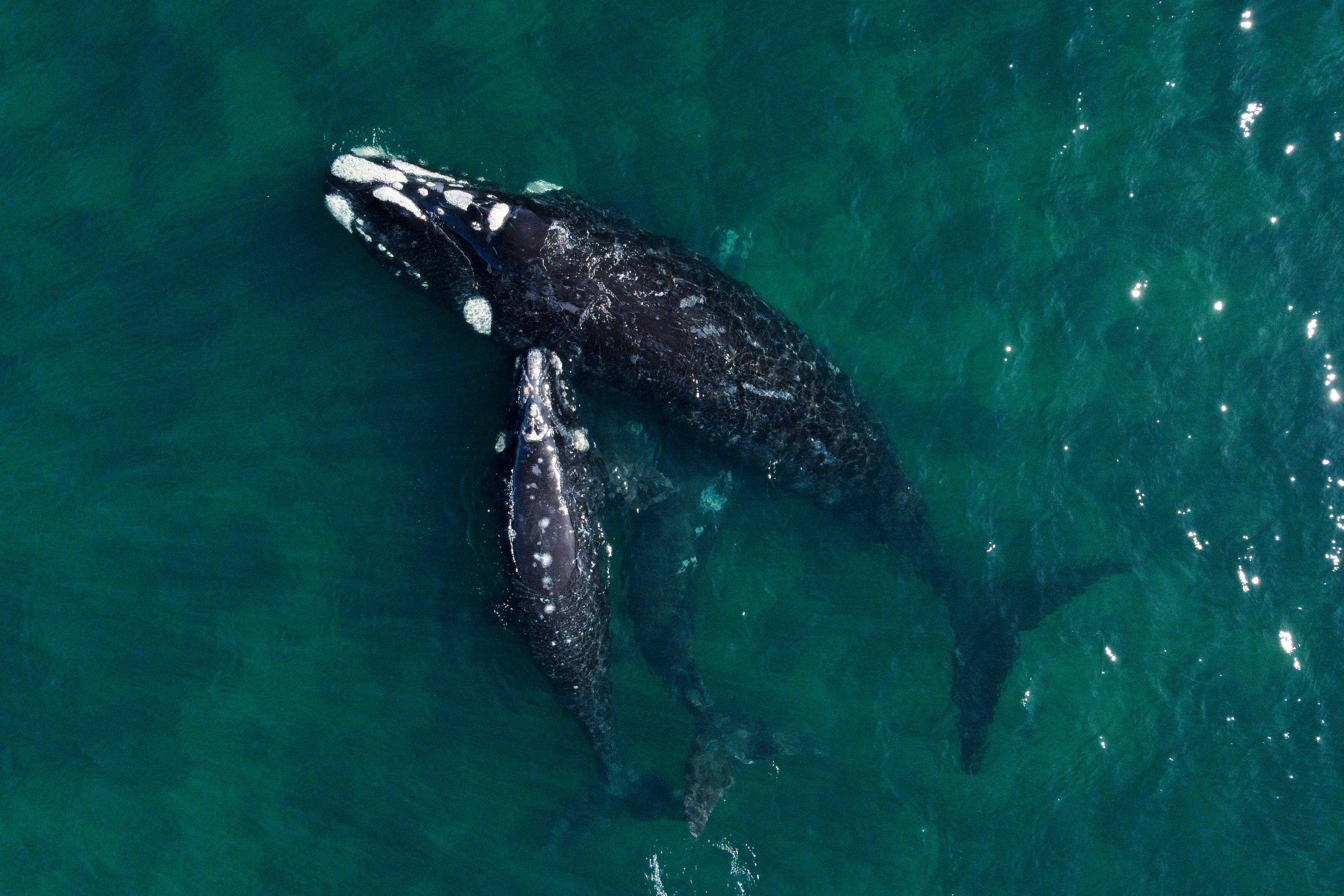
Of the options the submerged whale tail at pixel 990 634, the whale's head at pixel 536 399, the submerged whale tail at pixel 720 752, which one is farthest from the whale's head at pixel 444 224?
the submerged whale tail at pixel 990 634

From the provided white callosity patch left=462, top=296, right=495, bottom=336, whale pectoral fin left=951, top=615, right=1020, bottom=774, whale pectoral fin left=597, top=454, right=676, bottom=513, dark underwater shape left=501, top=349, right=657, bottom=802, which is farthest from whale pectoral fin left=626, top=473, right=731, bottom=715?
whale pectoral fin left=951, top=615, right=1020, bottom=774

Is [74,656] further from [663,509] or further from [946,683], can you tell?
[946,683]

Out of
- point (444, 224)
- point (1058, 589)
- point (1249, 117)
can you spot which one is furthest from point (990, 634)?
point (444, 224)

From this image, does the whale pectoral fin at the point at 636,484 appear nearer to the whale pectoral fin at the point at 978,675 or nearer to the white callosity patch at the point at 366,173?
the white callosity patch at the point at 366,173

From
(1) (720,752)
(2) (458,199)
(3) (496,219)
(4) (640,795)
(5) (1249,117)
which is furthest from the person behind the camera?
(5) (1249,117)

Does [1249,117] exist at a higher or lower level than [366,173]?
higher

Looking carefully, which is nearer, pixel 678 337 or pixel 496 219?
pixel 496 219

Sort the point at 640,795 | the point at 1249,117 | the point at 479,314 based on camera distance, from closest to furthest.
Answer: the point at 479,314
the point at 640,795
the point at 1249,117

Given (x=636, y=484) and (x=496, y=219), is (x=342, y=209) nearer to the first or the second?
(x=496, y=219)

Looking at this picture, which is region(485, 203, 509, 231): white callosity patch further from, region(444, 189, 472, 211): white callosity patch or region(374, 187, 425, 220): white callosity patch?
region(374, 187, 425, 220): white callosity patch
